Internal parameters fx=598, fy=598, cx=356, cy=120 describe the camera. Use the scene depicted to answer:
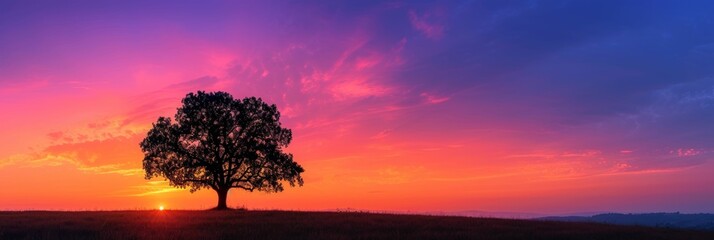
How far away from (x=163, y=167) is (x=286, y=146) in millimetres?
11019

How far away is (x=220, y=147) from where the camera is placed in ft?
176

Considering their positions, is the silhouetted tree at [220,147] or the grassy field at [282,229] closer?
the grassy field at [282,229]

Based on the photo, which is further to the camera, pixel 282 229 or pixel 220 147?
pixel 220 147

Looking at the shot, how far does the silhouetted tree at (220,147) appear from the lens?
172ft

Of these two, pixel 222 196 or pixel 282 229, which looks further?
pixel 222 196

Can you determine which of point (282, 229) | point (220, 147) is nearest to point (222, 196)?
point (220, 147)

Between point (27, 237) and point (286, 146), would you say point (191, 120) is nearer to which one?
point (286, 146)

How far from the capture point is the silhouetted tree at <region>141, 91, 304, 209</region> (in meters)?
Result: 52.4

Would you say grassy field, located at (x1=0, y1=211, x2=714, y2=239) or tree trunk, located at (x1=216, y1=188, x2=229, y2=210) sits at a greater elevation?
tree trunk, located at (x1=216, y1=188, x2=229, y2=210)

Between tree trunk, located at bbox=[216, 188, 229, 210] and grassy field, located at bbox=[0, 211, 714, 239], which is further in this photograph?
tree trunk, located at bbox=[216, 188, 229, 210]

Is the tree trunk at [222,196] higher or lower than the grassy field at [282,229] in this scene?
higher

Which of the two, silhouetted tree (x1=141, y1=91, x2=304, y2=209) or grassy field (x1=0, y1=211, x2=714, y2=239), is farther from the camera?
silhouetted tree (x1=141, y1=91, x2=304, y2=209)

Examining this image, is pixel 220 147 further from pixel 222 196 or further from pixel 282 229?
pixel 282 229

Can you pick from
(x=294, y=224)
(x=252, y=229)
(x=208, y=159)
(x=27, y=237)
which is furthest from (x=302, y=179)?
(x=27, y=237)
